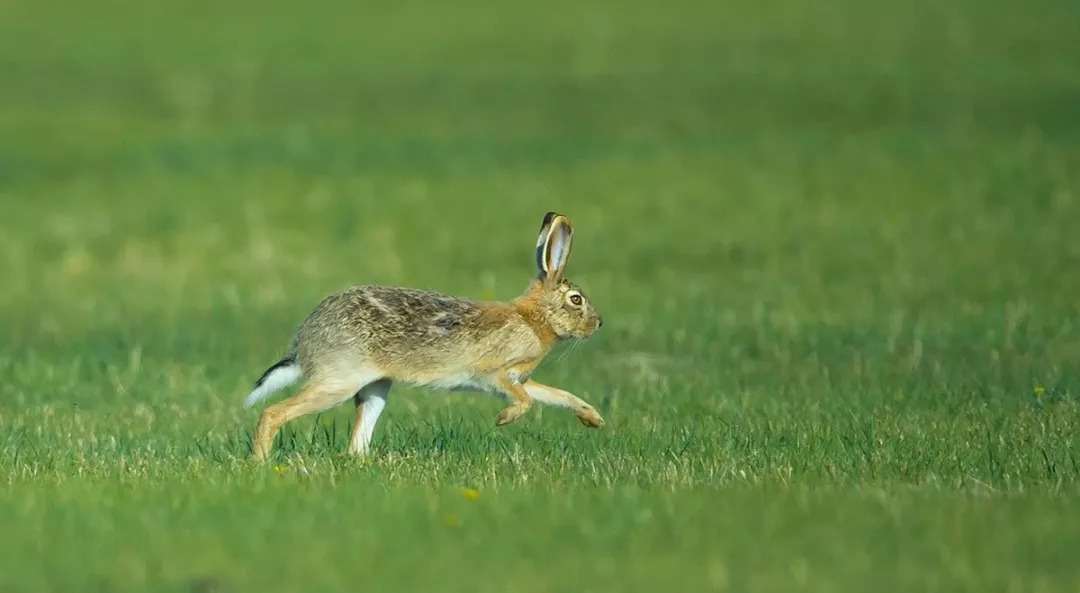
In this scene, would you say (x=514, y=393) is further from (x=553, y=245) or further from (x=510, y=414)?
(x=553, y=245)

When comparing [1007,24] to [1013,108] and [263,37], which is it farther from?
[263,37]

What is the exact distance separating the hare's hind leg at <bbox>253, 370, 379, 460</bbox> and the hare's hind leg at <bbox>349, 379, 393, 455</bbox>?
1.24 ft

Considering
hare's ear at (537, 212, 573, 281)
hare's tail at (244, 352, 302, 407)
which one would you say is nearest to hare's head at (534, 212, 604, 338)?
hare's ear at (537, 212, 573, 281)

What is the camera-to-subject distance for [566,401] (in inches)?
435

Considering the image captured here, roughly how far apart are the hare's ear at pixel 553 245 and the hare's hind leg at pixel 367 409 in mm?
1197

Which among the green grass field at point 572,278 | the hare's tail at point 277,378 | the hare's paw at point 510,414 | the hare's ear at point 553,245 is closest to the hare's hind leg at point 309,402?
the hare's tail at point 277,378

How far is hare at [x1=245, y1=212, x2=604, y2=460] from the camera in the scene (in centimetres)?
1062

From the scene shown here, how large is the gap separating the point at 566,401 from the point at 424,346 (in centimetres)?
94

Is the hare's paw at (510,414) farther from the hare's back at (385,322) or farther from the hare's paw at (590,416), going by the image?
the hare's back at (385,322)

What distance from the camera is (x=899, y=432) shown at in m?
11.4

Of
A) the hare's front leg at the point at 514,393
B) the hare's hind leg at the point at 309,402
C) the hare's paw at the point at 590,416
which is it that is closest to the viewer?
the hare's hind leg at the point at 309,402

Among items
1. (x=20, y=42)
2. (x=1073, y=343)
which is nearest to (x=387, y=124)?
(x=20, y=42)

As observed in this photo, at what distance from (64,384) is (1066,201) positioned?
47.0 ft

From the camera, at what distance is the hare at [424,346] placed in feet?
34.8
